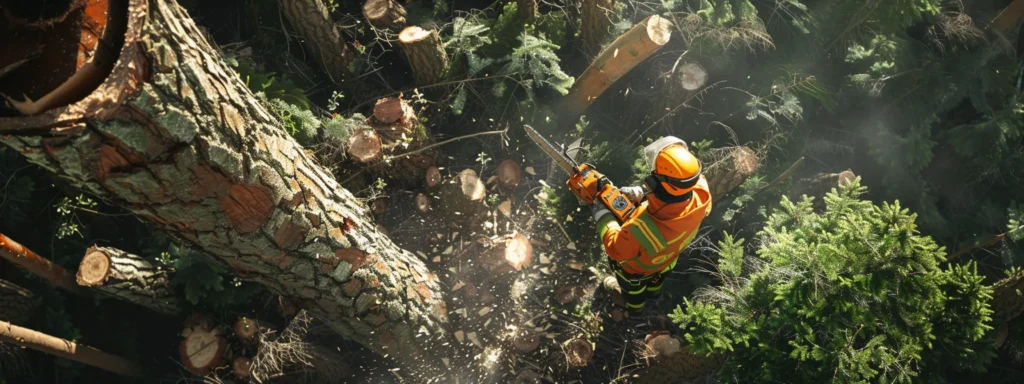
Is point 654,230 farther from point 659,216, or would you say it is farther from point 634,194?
point 634,194

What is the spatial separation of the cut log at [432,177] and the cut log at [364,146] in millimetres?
593

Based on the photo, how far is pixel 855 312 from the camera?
11.9 feet

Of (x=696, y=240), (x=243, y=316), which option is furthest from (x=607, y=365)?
(x=243, y=316)

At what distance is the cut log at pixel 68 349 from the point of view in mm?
3943

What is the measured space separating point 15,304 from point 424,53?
371 centimetres

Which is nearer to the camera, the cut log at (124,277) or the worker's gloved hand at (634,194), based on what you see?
the cut log at (124,277)

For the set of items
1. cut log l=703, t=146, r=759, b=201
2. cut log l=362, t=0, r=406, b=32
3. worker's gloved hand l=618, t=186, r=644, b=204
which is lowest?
cut log l=703, t=146, r=759, b=201

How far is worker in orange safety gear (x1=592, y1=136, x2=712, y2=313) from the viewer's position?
3744mm

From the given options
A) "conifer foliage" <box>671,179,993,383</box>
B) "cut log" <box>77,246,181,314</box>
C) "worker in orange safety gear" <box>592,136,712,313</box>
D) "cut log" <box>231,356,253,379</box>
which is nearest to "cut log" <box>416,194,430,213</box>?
"worker in orange safety gear" <box>592,136,712,313</box>

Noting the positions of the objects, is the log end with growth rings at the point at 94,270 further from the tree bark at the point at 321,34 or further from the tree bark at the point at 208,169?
the tree bark at the point at 321,34

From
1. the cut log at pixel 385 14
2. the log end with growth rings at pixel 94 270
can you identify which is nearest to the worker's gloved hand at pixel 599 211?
the cut log at pixel 385 14

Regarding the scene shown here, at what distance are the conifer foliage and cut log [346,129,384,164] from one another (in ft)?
9.10

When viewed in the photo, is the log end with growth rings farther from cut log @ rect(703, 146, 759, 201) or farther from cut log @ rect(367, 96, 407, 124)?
cut log @ rect(703, 146, 759, 201)

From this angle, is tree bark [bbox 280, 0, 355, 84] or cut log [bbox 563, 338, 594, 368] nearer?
cut log [bbox 563, 338, 594, 368]
